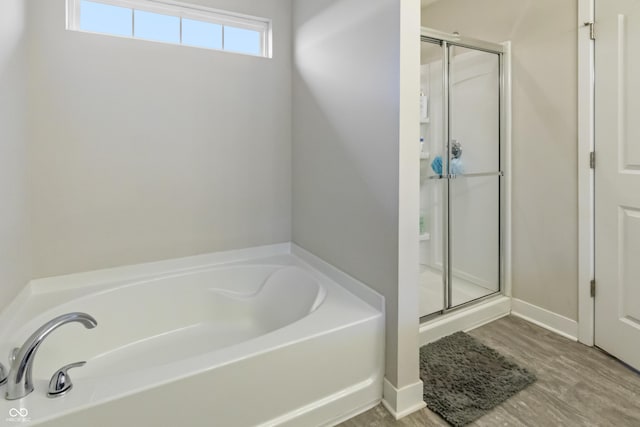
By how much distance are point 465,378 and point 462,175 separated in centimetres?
133

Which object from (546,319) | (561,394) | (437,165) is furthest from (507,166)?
(561,394)

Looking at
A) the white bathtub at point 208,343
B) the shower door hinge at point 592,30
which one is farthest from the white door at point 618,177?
the white bathtub at point 208,343

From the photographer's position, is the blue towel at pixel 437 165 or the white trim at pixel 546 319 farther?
the blue towel at pixel 437 165

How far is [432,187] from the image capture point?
2.45 m

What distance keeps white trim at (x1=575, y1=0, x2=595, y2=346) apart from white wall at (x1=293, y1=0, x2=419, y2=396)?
1.23m

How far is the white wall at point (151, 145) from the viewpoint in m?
1.86

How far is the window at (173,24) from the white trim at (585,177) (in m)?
1.98

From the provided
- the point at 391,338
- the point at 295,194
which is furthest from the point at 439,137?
the point at 391,338

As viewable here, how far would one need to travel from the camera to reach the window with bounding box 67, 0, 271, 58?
78.0 inches

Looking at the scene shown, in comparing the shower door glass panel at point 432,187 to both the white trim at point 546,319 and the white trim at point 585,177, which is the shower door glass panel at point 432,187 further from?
the white trim at point 585,177

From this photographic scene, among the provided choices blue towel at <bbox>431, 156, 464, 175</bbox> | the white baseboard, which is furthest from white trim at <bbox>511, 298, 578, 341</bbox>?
the white baseboard

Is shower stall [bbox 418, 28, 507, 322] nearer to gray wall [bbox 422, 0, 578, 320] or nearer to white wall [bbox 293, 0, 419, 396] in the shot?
gray wall [bbox 422, 0, 578, 320]

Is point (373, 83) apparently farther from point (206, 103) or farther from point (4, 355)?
point (4, 355)

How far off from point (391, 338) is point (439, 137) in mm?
1502
